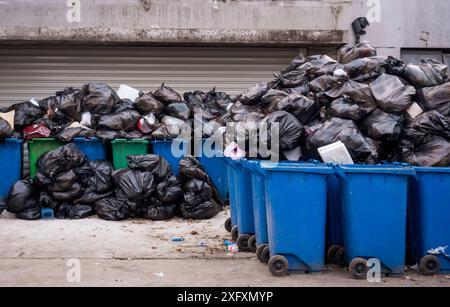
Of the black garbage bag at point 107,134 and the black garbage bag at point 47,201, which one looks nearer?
the black garbage bag at point 47,201

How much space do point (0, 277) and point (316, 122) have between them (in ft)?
11.3

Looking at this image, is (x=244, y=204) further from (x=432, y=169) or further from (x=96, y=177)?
(x=96, y=177)

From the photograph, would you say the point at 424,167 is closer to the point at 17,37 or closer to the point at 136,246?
the point at 136,246

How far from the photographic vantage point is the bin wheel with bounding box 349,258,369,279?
17.7ft

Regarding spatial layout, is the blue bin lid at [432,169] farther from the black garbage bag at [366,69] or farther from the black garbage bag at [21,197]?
the black garbage bag at [21,197]

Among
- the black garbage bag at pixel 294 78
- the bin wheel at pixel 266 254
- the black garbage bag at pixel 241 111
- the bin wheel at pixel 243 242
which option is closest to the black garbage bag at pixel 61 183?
the black garbage bag at pixel 241 111

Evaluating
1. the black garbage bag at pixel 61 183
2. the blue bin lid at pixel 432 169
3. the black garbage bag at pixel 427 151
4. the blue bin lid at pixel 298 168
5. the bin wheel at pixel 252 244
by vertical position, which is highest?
the black garbage bag at pixel 427 151

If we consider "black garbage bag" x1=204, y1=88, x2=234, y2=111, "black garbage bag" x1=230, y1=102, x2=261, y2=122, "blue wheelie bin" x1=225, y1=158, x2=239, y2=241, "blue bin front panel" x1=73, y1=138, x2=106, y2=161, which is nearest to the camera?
"blue wheelie bin" x1=225, y1=158, x2=239, y2=241

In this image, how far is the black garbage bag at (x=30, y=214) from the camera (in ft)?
28.2

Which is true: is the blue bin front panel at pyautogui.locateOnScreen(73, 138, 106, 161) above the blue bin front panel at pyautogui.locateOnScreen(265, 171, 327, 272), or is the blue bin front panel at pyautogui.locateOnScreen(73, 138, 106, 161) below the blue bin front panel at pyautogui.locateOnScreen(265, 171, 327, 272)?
above

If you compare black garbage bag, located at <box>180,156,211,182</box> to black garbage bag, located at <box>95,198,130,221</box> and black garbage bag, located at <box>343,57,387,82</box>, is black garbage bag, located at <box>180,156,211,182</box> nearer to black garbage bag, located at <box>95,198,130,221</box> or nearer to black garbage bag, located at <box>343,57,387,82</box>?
black garbage bag, located at <box>95,198,130,221</box>

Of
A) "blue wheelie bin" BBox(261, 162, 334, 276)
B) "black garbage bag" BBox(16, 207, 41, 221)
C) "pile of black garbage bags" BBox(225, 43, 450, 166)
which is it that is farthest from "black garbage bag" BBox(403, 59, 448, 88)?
"black garbage bag" BBox(16, 207, 41, 221)

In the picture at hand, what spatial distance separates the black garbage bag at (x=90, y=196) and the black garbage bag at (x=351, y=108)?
→ 3.79 m

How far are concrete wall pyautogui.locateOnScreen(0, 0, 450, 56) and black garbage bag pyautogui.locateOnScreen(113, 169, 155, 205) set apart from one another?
361cm
